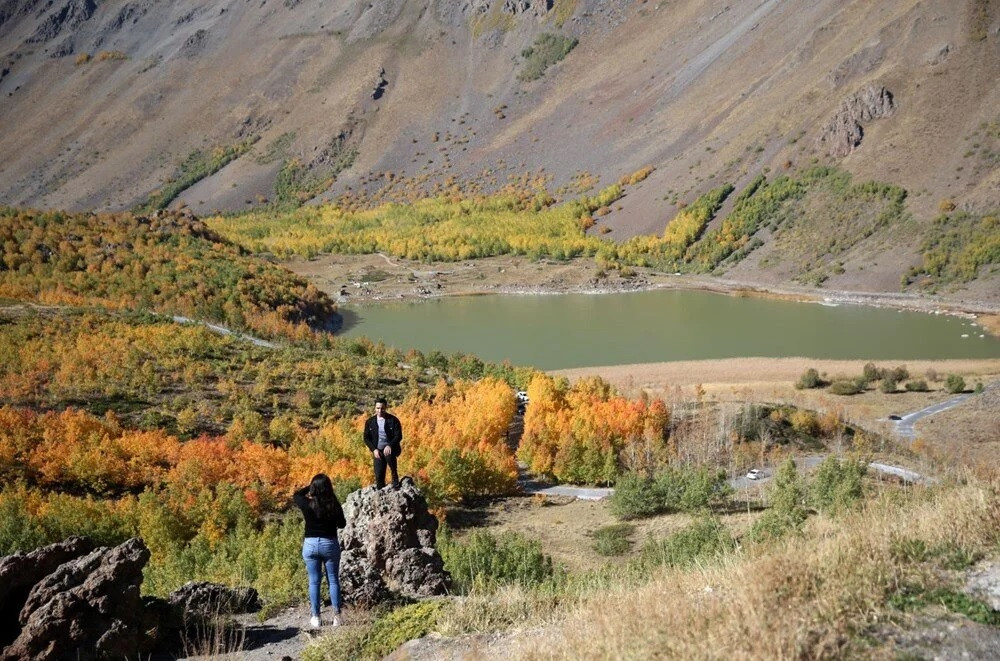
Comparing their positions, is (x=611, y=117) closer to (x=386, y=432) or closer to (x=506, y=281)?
(x=506, y=281)

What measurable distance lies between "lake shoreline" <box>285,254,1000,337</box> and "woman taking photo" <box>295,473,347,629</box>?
225 feet

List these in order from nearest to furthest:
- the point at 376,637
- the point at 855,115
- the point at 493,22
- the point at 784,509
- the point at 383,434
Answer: the point at 376,637 → the point at 383,434 → the point at 784,509 → the point at 855,115 → the point at 493,22

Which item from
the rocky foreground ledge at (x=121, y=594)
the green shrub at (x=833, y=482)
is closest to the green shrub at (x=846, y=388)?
the green shrub at (x=833, y=482)

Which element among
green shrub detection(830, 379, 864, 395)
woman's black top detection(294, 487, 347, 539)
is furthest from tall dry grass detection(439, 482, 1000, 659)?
green shrub detection(830, 379, 864, 395)

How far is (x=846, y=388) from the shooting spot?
147 ft

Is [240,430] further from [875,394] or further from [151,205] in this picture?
[151,205]

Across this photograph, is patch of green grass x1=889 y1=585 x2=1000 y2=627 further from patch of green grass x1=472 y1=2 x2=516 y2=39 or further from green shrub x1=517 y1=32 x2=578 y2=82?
patch of green grass x1=472 y1=2 x2=516 y2=39

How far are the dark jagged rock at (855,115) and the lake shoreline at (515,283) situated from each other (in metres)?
23.3

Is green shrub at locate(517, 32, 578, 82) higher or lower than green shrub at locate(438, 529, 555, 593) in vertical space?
higher

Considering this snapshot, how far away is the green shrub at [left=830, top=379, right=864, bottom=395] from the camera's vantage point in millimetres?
44812

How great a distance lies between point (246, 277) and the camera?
69.1m

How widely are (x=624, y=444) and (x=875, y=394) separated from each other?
1836cm

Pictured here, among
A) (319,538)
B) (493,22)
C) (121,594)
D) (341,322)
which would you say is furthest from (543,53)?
(121,594)

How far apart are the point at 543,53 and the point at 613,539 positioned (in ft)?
527
